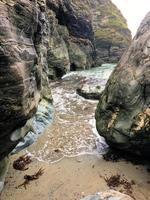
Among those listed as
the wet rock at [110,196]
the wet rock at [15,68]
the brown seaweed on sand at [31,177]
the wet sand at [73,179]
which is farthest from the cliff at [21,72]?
the wet rock at [110,196]

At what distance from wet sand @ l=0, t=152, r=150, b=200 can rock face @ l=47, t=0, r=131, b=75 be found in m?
24.4

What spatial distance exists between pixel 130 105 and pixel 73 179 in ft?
9.48

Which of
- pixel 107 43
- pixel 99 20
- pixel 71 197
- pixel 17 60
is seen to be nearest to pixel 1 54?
pixel 17 60

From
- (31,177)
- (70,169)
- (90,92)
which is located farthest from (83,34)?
(31,177)

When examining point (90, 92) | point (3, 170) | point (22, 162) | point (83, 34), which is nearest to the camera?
point (3, 170)

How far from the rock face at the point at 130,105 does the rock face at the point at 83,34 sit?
23.3 metres

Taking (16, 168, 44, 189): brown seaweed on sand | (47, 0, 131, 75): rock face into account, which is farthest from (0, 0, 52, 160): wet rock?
(47, 0, 131, 75): rock face

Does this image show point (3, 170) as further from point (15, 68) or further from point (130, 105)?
point (130, 105)

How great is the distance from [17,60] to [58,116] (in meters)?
9.25

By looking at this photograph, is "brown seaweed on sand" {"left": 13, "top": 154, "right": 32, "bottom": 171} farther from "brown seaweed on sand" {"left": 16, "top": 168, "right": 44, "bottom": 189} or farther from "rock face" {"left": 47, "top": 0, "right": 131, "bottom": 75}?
"rock face" {"left": 47, "top": 0, "right": 131, "bottom": 75}

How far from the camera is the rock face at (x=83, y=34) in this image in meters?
38.6

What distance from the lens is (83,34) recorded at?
53.0 metres

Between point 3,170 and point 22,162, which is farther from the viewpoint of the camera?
point 22,162

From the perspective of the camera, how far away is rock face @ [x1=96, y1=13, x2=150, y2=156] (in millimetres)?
9367
